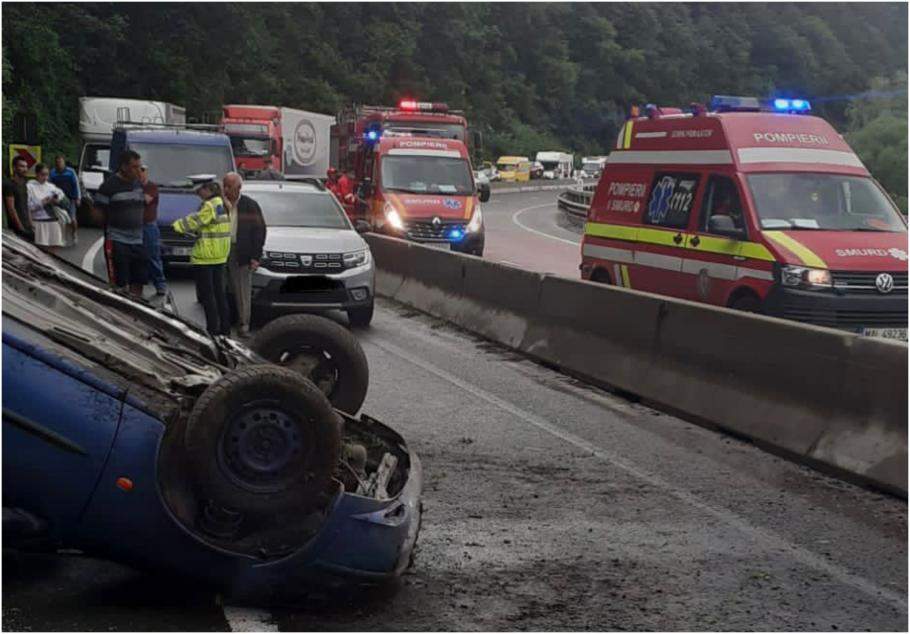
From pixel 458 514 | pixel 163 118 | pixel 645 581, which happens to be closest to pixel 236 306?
pixel 458 514

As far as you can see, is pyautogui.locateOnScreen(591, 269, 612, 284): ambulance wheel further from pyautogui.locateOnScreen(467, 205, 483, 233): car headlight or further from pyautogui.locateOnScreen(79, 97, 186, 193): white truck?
pyautogui.locateOnScreen(79, 97, 186, 193): white truck

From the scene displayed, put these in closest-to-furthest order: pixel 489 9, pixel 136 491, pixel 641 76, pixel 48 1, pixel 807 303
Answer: pixel 136 491 → pixel 807 303 → pixel 48 1 → pixel 489 9 → pixel 641 76

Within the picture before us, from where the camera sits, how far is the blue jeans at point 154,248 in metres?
14.5

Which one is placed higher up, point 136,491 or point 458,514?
point 136,491

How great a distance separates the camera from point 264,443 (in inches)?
210

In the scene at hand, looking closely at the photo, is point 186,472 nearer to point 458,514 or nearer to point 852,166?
point 458,514

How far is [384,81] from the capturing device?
77.1m

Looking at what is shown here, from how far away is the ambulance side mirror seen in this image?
12.6 metres

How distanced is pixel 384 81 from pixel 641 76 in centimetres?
4237

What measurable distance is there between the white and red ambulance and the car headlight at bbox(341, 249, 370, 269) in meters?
2.72

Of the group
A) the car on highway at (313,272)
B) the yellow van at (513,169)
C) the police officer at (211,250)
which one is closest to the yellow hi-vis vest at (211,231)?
the police officer at (211,250)

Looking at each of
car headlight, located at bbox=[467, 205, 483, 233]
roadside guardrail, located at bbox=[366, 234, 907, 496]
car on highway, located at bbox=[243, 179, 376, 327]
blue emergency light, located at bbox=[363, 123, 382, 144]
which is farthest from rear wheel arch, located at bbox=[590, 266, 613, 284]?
blue emergency light, located at bbox=[363, 123, 382, 144]

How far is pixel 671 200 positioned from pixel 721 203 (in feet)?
2.61

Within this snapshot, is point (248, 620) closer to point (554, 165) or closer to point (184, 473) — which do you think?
point (184, 473)
